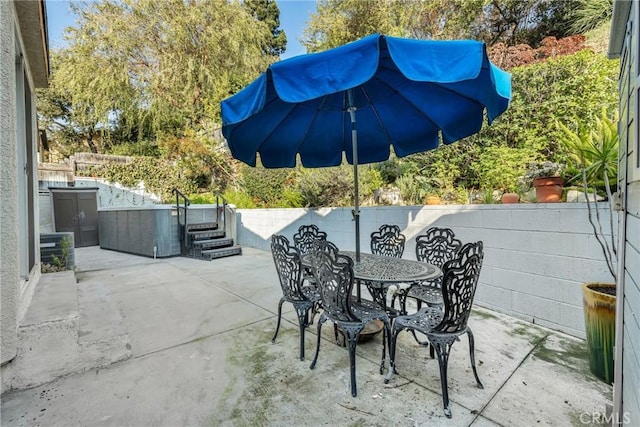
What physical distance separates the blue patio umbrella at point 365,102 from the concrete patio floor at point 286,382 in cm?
117

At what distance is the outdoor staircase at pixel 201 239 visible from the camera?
6.91 metres

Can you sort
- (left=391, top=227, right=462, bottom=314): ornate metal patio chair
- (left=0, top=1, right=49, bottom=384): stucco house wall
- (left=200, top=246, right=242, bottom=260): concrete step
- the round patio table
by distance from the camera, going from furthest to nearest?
(left=200, top=246, right=242, bottom=260): concrete step
(left=391, top=227, right=462, bottom=314): ornate metal patio chair
the round patio table
(left=0, top=1, right=49, bottom=384): stucco house wall

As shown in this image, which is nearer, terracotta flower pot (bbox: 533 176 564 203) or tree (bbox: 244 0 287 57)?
terracotta flower pot (bbox: 533 176 564 203)

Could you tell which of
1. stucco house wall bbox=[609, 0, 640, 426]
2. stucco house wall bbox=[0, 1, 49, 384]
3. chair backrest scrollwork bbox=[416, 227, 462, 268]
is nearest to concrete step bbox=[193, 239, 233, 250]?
stucco house wall bbox=[0, 1, 49, 384]

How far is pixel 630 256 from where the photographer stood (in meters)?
1.40

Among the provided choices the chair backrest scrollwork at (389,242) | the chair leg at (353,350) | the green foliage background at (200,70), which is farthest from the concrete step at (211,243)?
the chair leg at (353,350)

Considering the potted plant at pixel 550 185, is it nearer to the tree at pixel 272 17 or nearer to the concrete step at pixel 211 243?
the concrete step at pixel 211 243

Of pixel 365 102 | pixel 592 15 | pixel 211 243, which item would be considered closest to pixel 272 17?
pixel 592 15

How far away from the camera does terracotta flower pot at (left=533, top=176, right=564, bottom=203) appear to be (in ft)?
9.78

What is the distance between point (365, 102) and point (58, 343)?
3.30 metres

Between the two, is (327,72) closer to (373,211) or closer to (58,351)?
(58,351)

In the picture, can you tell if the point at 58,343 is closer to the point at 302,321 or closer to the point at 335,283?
the point at 302,321

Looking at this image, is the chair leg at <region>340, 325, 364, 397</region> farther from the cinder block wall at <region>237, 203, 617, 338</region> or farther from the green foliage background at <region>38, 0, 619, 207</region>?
the green foliage background at <region>38, 0, 619, 207</region>

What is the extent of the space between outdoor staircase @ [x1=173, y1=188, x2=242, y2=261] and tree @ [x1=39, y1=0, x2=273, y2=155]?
568cm
